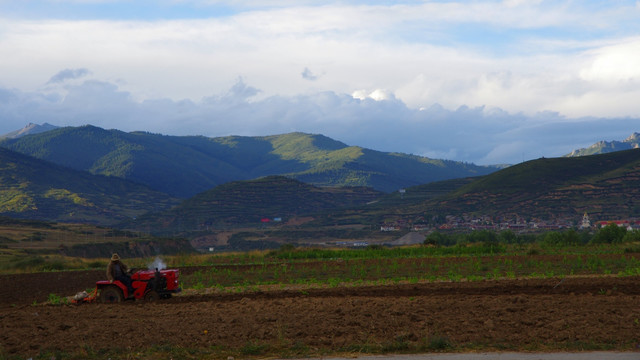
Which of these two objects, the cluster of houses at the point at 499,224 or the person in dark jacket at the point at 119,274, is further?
the cluster of houses at the point at 499,224

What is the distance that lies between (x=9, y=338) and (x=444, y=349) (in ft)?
35.8

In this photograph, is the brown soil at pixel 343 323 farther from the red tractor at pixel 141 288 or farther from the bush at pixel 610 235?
the bush at pixel 610 235

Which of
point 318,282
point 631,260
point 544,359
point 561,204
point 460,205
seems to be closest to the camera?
point 544,359

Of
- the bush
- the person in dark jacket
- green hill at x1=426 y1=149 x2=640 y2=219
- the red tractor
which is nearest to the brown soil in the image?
the red tractor

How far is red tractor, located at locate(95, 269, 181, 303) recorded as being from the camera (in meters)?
24.2

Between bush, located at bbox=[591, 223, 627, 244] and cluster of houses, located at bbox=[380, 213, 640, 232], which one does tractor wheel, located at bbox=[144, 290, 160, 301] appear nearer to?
bush, located at bbox=[591, 223, 627, 244]

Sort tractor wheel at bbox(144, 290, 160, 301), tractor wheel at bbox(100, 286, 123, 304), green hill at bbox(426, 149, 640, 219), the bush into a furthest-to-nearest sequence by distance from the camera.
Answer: green hill at bbox(426, 149, 640, 219) → the bush → tractor wheel at bbox(144, 290, 160, 301) → tractor wheel at bbox(100, 286, 123, 304)

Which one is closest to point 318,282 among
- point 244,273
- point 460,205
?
point 244,273

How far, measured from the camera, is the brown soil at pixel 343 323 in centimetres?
1647

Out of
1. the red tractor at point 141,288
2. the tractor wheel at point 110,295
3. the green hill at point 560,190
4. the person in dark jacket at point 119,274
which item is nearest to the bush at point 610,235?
the red tractor at point 141,288

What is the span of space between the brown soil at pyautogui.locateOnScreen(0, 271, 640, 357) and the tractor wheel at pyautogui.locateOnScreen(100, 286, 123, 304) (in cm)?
61

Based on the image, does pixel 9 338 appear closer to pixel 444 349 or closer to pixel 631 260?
pixel 444 349

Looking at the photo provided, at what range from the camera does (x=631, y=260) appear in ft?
120

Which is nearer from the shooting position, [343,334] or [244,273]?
[343,334]
